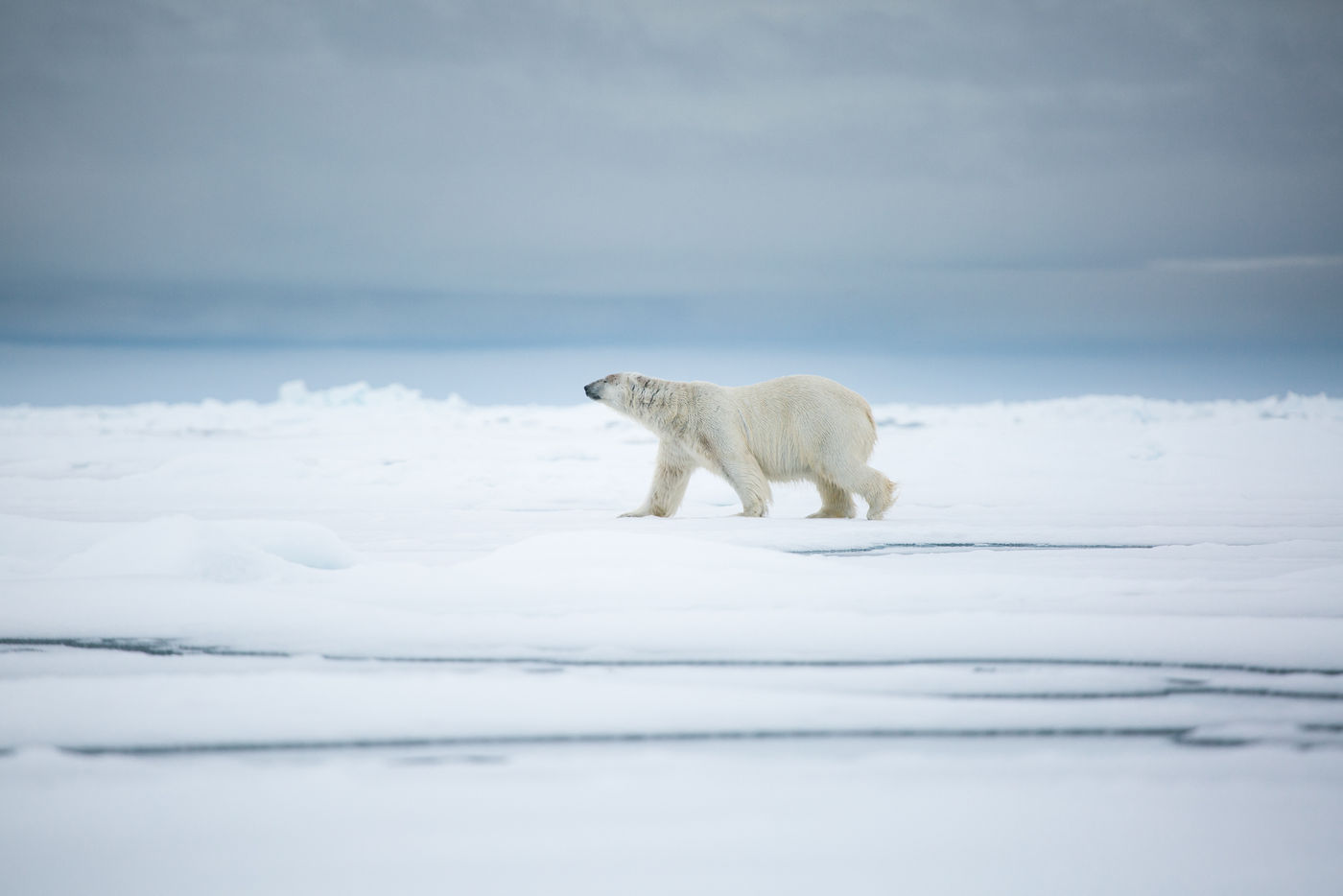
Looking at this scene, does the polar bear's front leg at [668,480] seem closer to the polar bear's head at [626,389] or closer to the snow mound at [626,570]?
the polar bear's head at [626,389]

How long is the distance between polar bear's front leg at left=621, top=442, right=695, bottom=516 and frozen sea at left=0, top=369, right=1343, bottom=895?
1.72m

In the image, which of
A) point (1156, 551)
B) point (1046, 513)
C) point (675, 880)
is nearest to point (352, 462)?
point (1046, 513)

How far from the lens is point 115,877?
145cm

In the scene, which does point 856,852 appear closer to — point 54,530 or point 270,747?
point 270,747

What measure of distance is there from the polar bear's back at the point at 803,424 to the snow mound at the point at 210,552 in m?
3.34

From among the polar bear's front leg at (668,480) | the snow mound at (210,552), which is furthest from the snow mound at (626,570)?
the polar bear's front leg at (668,480)

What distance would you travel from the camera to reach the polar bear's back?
20.9ft

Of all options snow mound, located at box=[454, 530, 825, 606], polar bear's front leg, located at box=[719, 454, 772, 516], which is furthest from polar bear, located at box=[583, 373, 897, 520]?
snow mound, located at box=[454, 530, 825, 606]

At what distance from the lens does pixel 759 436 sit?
659 cm

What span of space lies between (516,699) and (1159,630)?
1879 mm

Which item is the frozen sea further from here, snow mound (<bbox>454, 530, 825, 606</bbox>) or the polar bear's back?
the polar bear's back

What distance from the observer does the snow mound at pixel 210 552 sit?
3469 millimetres

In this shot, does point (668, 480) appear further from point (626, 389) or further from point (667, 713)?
point (667, 713)

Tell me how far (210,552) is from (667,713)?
219 cm
